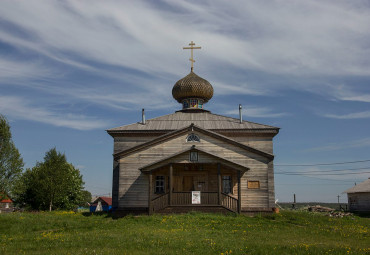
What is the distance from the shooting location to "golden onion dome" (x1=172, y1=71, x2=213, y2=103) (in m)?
30.9

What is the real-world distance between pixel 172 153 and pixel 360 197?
77.7 ft

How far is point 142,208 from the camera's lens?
21.9 metres

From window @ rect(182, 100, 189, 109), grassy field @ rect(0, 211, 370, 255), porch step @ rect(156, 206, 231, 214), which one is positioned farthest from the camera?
window @ rect(182, 100, 189, 109)

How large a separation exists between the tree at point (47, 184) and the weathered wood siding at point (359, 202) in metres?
27.7

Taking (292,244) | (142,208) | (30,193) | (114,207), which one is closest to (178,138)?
(142,208)

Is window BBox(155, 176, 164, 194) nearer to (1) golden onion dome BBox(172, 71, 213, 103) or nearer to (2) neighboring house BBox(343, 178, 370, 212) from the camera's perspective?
(1) golden onion dome BBox(172, 71, 213, 103)

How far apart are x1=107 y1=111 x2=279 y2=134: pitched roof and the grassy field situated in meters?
7.93

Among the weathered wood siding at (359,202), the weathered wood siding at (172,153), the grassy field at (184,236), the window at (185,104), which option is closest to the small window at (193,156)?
the weathered wood siding at (172,153)

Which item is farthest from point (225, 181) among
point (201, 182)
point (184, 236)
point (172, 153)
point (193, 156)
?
point (184, 236)

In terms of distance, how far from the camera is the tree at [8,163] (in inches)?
1114

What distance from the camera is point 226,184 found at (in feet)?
74.1

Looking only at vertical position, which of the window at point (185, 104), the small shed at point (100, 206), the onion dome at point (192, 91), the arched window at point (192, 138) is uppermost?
the onion dome at point (192, 91)

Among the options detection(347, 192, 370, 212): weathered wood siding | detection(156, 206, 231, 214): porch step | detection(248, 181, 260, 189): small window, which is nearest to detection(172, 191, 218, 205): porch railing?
detection(156, 206, 231, 214): porch step

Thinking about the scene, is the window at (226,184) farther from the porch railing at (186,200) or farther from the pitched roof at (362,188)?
the pitched roof at (362,188)
